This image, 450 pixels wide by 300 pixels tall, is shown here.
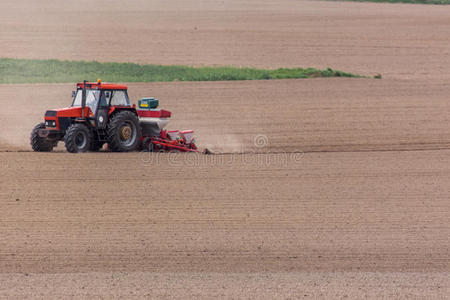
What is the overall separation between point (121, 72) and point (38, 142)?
15001 millimetres

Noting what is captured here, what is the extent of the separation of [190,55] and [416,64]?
464 inches

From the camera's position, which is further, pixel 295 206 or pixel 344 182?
pixel 344 182

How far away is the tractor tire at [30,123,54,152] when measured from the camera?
1598 centimetres

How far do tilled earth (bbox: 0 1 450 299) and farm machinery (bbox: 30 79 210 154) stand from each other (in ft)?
1.73

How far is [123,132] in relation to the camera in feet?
52.8

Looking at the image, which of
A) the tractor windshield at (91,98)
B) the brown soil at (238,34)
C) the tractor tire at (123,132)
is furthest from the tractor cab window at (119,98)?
the brown soil at (238,34)

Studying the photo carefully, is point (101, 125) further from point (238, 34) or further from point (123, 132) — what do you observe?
point (238, 34)

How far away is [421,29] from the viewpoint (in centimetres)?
4331

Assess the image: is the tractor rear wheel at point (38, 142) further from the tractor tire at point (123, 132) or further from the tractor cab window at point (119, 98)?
the tractor cab window at point (119, 98)

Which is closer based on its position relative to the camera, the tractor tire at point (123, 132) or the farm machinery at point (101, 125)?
the farm machinery at point (101, 125)

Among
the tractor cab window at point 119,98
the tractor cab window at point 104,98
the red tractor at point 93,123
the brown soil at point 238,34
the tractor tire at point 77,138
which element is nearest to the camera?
the tractor tire at point 77,138

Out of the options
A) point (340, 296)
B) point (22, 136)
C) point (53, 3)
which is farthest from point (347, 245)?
point (53, 3)

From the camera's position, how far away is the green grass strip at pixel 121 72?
29.1 m

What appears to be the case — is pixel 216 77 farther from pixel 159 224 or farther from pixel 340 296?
pixel 340 296
